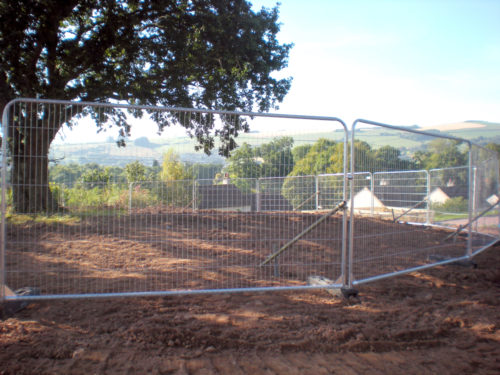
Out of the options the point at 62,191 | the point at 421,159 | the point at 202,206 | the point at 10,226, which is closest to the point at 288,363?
the point at 202,206

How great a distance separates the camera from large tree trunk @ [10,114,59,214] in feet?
13.7

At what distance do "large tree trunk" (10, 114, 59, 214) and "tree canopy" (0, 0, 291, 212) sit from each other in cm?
570

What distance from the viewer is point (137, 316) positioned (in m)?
4.00

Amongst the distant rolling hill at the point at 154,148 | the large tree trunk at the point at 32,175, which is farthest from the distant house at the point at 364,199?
the large tree trunk at the point at 32,175

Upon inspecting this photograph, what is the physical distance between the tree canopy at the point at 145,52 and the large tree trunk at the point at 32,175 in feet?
18.7

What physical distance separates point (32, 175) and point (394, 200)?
21.6 ft

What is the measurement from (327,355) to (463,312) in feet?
7.75

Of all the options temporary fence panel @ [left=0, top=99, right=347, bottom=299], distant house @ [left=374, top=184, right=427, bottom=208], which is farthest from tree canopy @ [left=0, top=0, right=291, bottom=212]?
distant house @ [left=374, top=184, right=427, bottom=208]

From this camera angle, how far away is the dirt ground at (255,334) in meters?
3.08

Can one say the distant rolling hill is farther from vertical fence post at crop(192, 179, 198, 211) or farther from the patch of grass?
the patch of grass

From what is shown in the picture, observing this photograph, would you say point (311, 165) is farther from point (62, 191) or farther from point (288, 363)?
point (62, 191)

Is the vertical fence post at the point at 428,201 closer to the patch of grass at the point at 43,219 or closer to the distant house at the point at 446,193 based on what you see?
the distant house at the point at 446,193

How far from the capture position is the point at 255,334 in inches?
141

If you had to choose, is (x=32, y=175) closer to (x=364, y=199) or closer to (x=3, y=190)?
(x=3, y=190)
